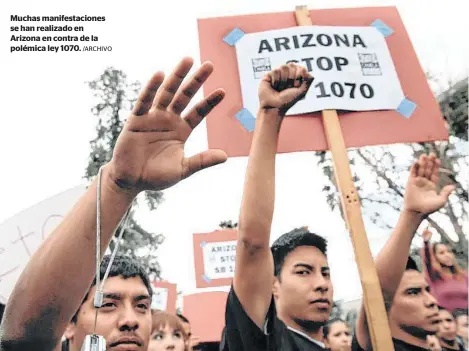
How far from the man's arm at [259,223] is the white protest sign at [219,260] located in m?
1.09

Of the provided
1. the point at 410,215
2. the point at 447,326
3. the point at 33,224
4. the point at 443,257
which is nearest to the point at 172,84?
the point at 410,215

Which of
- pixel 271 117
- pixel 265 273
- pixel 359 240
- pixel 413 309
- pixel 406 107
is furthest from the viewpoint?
pixel 413 309

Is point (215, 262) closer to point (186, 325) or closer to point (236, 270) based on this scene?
point (186, 325)

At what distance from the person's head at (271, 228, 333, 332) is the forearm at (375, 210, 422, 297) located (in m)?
0.17

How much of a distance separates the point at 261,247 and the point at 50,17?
129 cm

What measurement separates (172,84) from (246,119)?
0.63 metres

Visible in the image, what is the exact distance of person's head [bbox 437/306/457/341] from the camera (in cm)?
204

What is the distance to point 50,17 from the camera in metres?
1.94

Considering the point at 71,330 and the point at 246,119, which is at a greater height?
the point at 246,119

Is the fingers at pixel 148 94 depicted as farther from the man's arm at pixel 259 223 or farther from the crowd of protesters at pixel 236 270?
the man's arm at pixel 259 223

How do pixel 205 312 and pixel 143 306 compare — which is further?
pixel 205 312

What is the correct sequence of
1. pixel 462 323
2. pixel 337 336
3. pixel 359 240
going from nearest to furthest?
1. pixel 359 240
2. pixel 462 323
3. pixel 337 336

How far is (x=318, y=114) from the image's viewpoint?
5.31 ft

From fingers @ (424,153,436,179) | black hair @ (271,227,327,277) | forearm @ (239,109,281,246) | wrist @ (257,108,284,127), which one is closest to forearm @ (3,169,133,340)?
forearm @ (239,109,281,246)
